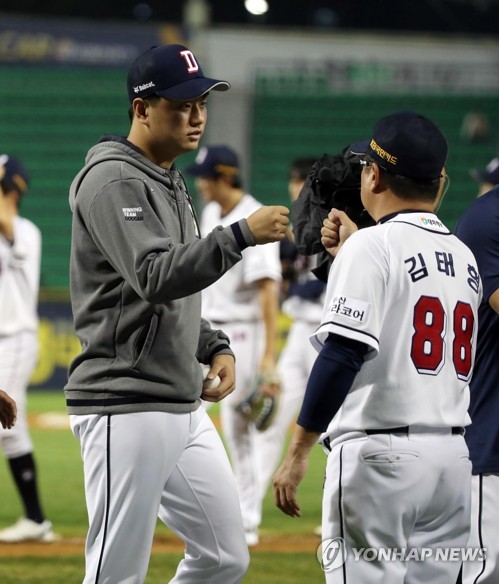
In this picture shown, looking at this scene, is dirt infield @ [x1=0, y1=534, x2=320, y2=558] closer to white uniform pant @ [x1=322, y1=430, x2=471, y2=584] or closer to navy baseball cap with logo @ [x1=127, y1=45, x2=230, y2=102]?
white uniform pant @ [x1=322, y1=430, x2=471, y2=584]

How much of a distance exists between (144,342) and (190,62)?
0.89 m

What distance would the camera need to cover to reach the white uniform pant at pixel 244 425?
629 centimetres

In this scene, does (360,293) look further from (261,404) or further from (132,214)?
(261,404)

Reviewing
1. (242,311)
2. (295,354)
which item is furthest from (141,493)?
(295,354)

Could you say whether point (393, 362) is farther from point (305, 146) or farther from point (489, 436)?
point (305, 146)

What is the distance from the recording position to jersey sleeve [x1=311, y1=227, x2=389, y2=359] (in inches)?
112

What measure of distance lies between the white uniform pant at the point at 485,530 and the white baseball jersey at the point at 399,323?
30.3 inches

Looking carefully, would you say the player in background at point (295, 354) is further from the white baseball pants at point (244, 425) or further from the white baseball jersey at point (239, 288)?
the white baseball jersey at point (239, 288)

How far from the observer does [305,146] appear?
55.1 feet

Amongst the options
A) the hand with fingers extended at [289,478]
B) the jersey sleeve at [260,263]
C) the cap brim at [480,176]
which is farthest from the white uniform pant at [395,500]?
the jersey sleeve at [260,263]

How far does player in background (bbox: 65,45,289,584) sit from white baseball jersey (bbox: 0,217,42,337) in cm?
318

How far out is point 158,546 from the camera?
600 cm

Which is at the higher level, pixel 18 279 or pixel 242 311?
pixel 18 279

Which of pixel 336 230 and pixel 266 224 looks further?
pixel 336 230
